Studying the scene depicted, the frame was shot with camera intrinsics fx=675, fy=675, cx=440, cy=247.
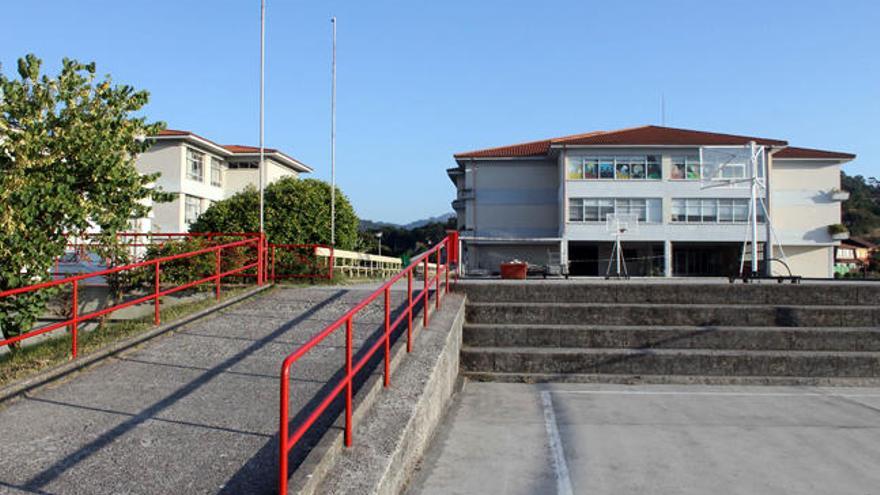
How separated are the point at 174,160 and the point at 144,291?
100 feet

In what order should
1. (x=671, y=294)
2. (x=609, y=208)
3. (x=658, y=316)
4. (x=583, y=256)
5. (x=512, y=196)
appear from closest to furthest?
(x=658, y=316) → (x=671, y=294) → (x=609, y=208) → (x=583, y=256) → (x=512, y=196)

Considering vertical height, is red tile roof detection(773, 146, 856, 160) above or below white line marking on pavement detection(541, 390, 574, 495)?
above

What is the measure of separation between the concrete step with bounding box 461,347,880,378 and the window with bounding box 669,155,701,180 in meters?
37.4

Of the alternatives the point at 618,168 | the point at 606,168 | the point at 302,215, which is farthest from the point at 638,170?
the point at 302,215

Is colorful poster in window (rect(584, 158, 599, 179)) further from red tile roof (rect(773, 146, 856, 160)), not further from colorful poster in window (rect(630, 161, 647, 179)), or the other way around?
red tile roof (rect(773, 146, 856, 160))

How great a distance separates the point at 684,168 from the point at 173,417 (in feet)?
143

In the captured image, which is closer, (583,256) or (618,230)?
(618,230)

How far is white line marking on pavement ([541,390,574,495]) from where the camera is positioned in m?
4.89

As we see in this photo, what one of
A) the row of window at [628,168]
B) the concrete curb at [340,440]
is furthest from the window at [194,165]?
the concrete curb at [340,440]

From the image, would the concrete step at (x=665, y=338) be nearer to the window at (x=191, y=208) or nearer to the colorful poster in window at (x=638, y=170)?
the window at (x=191, y=208)

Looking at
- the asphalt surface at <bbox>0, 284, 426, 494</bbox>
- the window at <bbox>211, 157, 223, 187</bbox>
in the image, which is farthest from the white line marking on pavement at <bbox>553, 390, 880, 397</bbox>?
the window at <bbox>211, 157, 223, 187</bbox>

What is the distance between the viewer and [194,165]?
42344 mm

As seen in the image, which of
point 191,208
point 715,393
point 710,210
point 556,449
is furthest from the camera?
point 710,210

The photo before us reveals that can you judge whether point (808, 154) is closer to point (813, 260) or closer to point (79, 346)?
point (813, 260)
